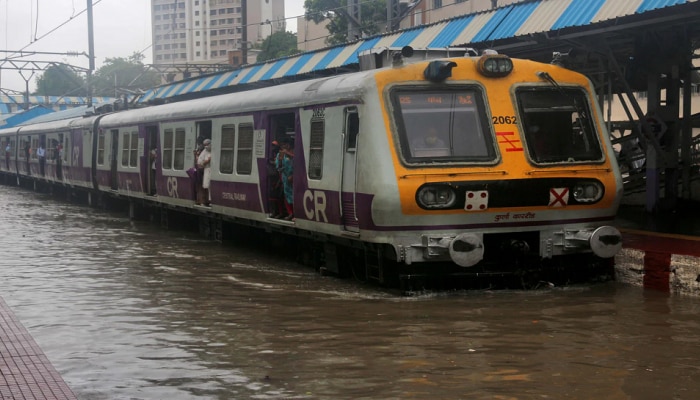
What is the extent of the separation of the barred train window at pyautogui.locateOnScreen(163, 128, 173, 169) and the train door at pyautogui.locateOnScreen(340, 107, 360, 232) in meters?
8.47

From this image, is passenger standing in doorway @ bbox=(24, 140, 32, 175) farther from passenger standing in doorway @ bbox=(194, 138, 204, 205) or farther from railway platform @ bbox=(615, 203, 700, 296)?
railway platform @ bbox=(615, 203, 700, 296)

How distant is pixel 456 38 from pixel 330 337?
9604 mm

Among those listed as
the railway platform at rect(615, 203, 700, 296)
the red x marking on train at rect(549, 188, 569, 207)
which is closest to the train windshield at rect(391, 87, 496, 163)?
the red x marking on train at rect(549, 188, 569, 207)

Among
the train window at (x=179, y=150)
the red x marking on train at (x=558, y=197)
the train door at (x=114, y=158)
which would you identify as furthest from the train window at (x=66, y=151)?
the red x marking on train at (x=558, y=197)

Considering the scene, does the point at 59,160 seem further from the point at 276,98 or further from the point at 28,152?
the point at 276,98

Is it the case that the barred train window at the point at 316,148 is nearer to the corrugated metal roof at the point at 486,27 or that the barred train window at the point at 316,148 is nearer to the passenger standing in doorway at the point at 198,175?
the corrugated metal roof at the point at 486,27

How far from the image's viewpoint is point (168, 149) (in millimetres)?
19203

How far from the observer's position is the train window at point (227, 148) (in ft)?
50.5

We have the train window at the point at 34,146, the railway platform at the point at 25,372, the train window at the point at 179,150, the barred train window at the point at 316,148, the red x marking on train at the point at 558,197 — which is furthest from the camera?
the train window at the point at 34,146

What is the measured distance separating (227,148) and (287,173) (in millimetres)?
2615

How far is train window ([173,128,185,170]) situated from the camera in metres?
18.2

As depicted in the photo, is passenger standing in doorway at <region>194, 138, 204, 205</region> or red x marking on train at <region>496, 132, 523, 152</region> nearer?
red x marking on train at <region>496, 132, 523, 152</region>

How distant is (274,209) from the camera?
13961 mm

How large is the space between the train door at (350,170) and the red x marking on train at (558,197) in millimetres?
2106
